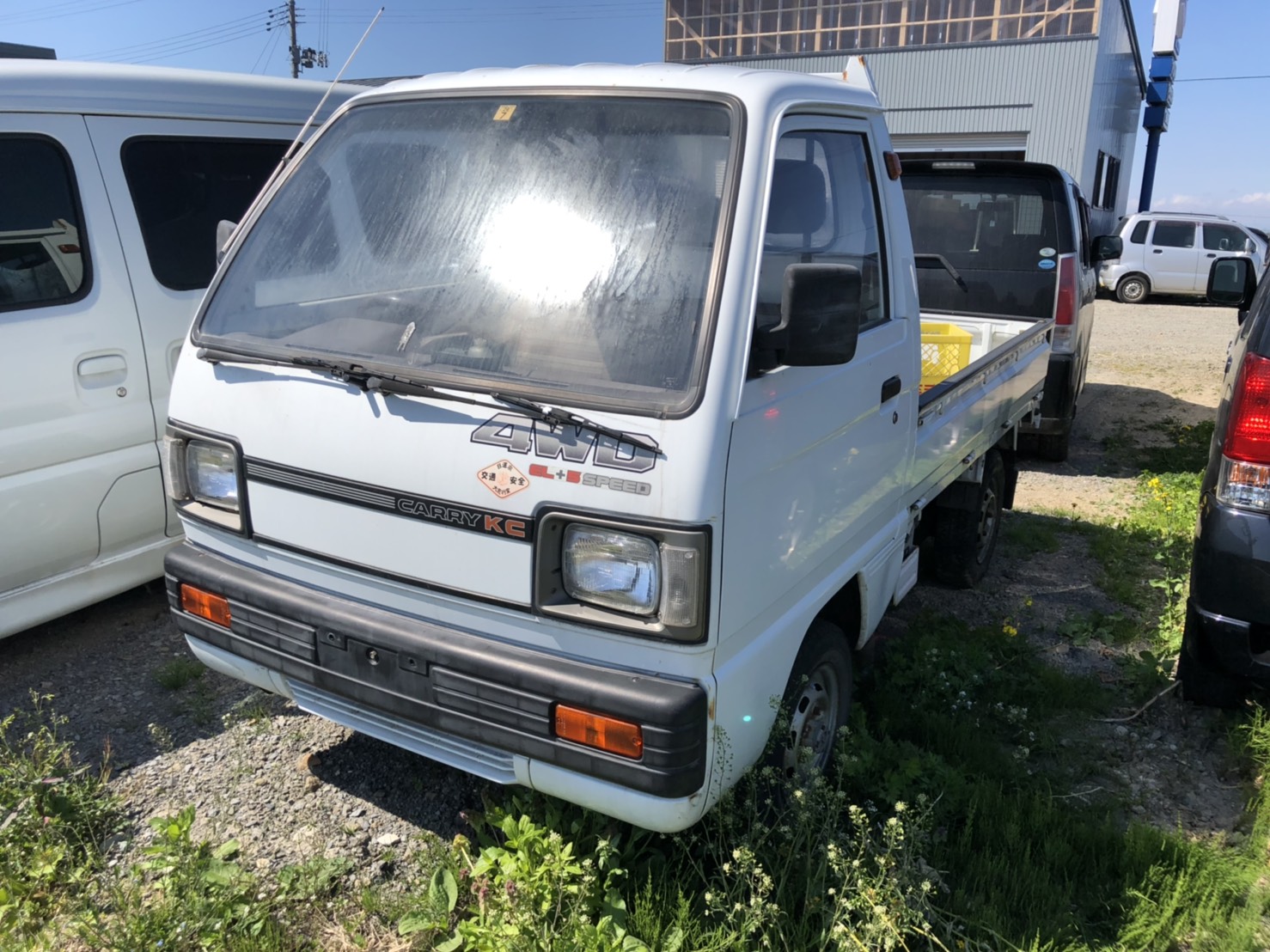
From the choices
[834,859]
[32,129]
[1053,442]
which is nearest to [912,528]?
[834,859]

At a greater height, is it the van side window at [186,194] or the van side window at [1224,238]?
the van side window at [186,194]

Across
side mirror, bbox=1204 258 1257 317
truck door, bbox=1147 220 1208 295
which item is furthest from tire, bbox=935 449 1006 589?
truck door, bbox=1147 220 1208 295

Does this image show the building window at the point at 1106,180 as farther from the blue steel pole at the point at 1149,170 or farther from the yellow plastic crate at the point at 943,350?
the yellow plastic crate at the point at 943,350

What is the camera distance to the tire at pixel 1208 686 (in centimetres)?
378

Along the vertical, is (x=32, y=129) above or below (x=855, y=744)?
above

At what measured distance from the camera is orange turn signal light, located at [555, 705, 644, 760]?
7.44 ft

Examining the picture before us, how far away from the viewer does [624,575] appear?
230 cm

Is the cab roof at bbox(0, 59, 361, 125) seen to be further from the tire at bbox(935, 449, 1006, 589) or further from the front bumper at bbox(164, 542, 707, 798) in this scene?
the tire at bbox(935, 449, 1006, 589)

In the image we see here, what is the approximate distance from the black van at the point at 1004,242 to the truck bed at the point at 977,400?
763mm

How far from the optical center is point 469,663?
95.3 inches

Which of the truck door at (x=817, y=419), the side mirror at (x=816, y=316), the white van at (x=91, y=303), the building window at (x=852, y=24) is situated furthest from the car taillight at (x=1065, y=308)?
the building window at (x=852, y=24)

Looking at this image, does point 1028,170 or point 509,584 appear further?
point 1028,170

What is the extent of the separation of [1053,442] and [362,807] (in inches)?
258

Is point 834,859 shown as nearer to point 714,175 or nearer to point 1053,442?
point 714,175
